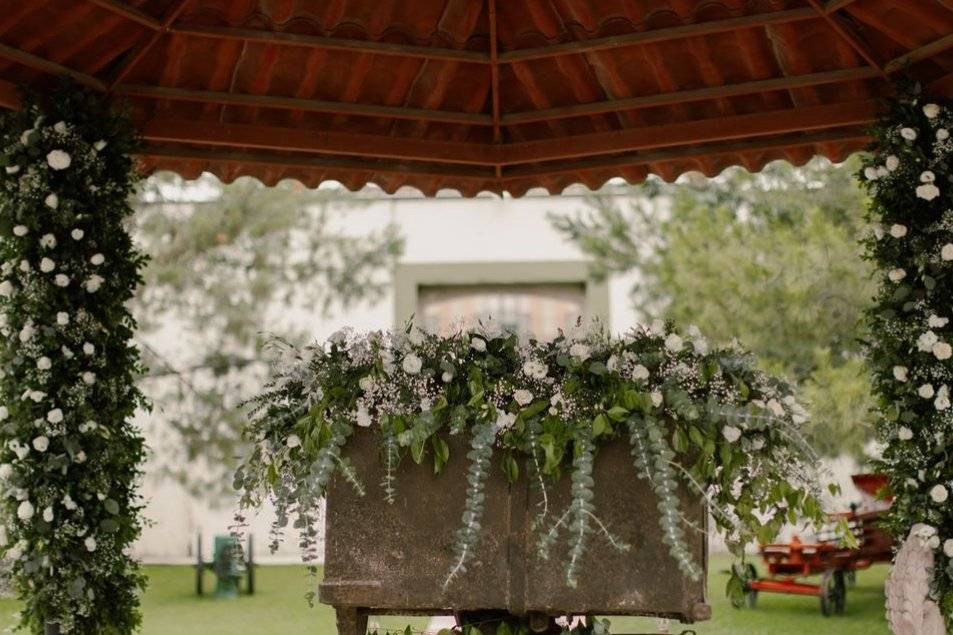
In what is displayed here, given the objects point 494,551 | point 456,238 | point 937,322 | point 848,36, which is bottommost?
point 494,551

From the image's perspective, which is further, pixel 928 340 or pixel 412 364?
pixel 928 340

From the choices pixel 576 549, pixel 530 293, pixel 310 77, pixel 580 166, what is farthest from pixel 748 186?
pixel 576 549

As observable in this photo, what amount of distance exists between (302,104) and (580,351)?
10.2ft

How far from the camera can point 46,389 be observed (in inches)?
219

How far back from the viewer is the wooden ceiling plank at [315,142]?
6.49 m

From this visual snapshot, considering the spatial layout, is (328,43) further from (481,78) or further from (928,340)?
Result: (928,340)

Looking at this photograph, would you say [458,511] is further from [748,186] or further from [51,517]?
[748,186]

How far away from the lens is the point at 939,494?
5383 mm

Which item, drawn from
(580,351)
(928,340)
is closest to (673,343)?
(580,351)

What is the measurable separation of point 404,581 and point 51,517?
209 centimetres

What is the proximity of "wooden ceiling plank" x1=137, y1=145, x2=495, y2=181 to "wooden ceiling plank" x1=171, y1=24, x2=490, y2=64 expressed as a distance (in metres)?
0.74

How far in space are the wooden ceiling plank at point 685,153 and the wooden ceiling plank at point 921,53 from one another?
496mm

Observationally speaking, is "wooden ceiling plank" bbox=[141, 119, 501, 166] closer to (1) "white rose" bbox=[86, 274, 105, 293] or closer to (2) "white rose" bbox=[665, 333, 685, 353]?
(1) "white rose" bbox=[86, 274, 105, 293]

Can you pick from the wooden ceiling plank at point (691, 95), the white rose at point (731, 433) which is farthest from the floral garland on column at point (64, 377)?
the white rose at point (731, 433)
